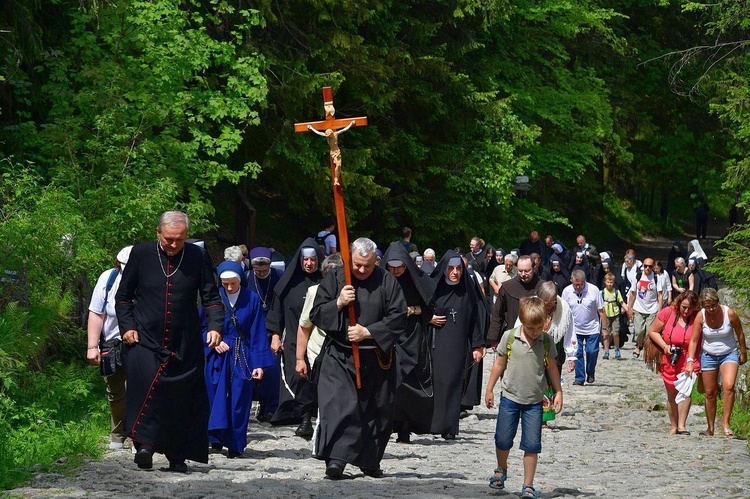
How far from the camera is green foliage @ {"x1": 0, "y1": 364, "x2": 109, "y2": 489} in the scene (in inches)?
436

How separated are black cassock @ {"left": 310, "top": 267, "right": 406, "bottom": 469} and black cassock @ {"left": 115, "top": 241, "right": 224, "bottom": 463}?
0.90 metres

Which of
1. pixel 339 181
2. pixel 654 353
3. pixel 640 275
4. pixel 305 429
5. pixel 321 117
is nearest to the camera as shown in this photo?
pixel 339 181

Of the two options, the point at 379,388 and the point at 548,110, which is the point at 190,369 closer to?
the point at 379,388

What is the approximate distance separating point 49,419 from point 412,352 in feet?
11.4

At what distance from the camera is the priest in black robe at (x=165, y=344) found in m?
10.8

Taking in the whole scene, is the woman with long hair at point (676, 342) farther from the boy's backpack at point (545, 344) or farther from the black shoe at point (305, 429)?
the boy's backpack at point (545, 344)

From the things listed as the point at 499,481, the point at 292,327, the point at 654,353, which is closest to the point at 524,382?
the point at 499,481

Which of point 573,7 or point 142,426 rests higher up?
point 573,7

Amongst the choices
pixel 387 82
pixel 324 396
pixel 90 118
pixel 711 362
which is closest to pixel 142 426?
pixel 324 396

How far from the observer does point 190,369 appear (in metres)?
10.9

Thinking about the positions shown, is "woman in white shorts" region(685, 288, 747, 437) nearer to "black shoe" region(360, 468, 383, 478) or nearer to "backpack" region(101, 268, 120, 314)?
"black shoe" region(360, 468, 383, 478)

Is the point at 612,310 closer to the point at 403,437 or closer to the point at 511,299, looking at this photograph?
the point at 511,299

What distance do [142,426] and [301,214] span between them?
22696mm

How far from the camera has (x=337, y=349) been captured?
435 inches
